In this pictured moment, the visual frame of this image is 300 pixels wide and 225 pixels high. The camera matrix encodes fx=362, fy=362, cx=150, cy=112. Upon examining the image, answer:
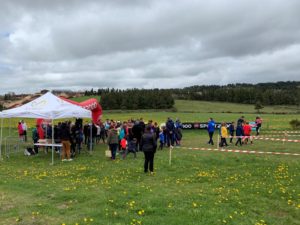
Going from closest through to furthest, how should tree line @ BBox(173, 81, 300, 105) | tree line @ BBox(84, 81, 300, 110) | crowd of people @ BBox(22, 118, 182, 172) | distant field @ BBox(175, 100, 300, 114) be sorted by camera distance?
crowd of people @ BBox(22, 118, 182, 172) < distant field @ BBox(175, 100, 300, 114) < tree line @ BBox(84, 81, 300, 110) < tree line @ BBox(173, 81, 300, 105)

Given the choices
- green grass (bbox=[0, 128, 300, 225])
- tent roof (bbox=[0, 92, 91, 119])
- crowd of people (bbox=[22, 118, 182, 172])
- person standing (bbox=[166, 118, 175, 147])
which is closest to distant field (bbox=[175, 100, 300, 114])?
person standing (bbox=[166, 118, 175, 147])

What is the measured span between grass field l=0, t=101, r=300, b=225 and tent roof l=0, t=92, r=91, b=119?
2929 millimetres

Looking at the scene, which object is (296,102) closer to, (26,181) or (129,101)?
(129,101)

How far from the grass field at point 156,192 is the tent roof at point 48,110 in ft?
9.61

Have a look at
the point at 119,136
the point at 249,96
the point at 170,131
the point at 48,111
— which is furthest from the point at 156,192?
the point at 249,96

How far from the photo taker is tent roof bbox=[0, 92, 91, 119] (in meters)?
18.6

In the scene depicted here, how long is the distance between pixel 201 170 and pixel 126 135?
750 centimetres

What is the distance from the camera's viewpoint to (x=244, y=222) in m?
7.75

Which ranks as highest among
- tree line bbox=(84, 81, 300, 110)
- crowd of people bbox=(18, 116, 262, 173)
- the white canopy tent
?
tree line bbox=(84, 81, 300, 110)

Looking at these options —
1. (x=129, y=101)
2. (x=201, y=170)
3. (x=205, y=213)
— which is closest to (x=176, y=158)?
(x=201, y=170)

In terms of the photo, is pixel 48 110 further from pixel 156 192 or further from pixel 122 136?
pixel 156 192

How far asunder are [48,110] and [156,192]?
1029 cm

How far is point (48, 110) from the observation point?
18.8 m

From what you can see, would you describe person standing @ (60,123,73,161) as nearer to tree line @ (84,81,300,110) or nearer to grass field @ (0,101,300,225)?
grass field @ (0,101,300,225)
